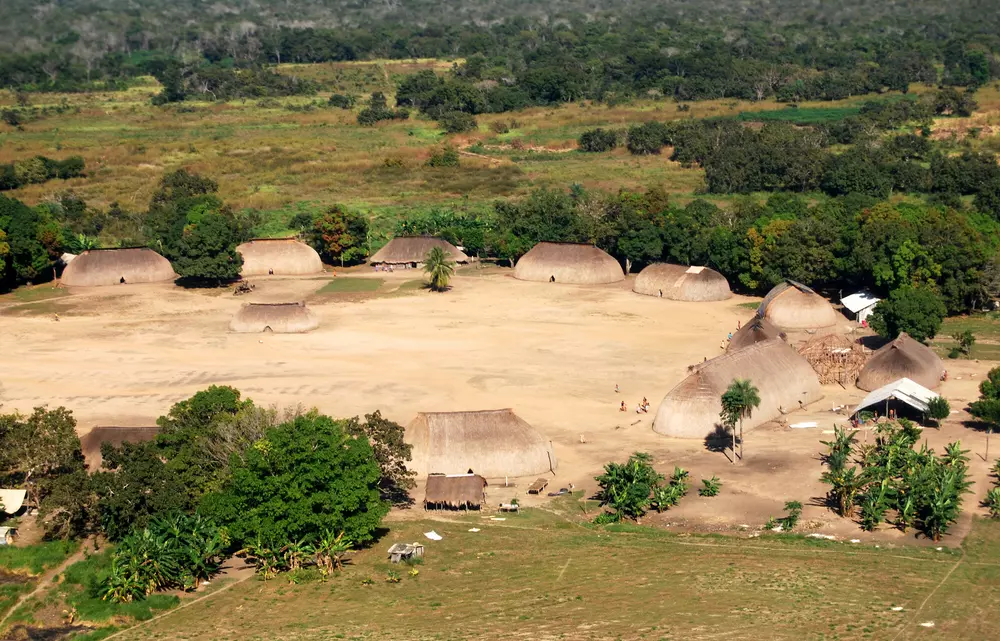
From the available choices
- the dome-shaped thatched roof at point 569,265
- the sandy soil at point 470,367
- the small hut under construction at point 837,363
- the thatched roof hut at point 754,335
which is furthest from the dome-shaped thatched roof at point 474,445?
the dome-shaped thatched roof at point 569,265

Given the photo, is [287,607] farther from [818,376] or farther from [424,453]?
[818,376]

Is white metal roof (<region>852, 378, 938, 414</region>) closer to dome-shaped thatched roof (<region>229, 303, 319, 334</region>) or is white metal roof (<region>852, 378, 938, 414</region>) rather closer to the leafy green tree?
the leafy green tree

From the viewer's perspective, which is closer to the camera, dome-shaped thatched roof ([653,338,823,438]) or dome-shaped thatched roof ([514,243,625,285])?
dome-shaped thatched roof ([653,338,823,438])

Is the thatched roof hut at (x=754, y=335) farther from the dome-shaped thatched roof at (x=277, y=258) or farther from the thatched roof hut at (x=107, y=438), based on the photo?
the dome-shaped thatched roof at (x=277, y=258)

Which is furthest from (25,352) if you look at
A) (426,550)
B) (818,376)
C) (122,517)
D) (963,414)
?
(963,414)

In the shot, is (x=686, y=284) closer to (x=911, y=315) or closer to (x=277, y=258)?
(x=911, y=315)

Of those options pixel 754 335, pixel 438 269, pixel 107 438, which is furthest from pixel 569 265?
pixel 107 438

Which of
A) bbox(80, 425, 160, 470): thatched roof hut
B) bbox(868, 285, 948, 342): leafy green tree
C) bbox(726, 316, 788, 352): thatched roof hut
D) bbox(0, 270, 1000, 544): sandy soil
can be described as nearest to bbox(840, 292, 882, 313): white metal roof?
bbox(0, 270, 1000, 544): sandy soil
